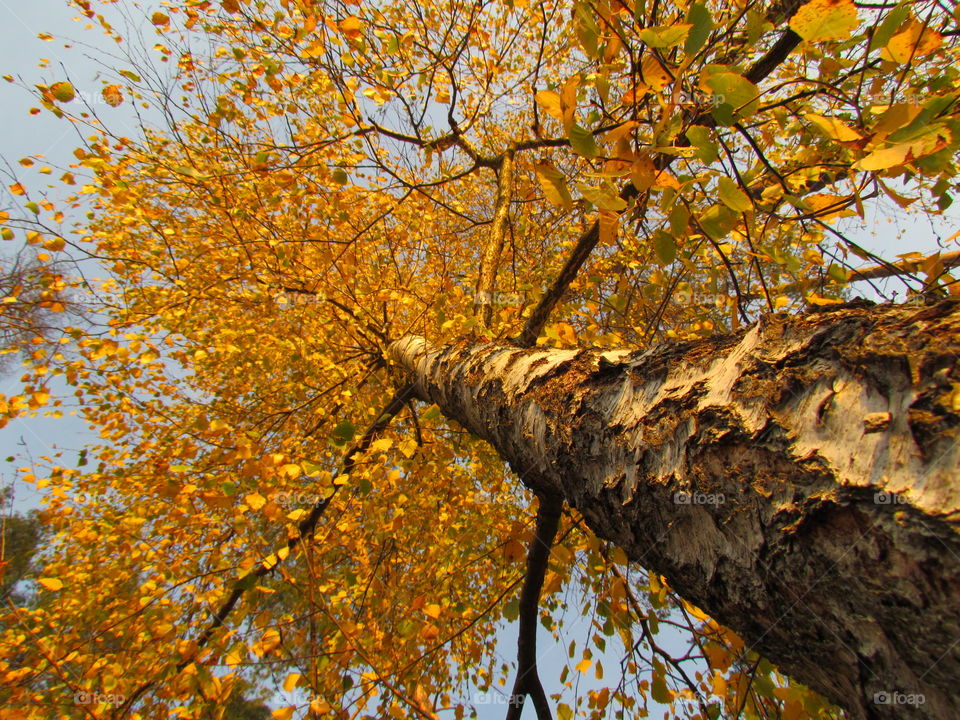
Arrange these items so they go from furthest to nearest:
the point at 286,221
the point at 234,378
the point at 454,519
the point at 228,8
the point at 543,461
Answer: the point at 234,378
the point at 286,221
the point at 454,519
the point at 228,8
the point at 543,461

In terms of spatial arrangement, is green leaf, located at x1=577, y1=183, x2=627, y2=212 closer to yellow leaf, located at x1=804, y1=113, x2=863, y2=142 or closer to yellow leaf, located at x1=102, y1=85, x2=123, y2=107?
yellow leaf, located at x1=804, y1=113, x2=863, y2=142

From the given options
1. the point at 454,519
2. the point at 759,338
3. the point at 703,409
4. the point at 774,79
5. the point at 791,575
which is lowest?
the point at 454,519

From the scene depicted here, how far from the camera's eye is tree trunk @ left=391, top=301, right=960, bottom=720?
0.47 meters

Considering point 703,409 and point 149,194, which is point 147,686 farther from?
point 149,194

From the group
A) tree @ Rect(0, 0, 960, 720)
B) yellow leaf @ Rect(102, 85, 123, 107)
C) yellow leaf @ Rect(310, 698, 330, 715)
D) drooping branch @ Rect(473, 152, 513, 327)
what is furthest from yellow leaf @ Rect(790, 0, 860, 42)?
yellow leaf @ Rect(102, 85, 123, 107)

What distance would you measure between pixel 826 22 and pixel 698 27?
206mm

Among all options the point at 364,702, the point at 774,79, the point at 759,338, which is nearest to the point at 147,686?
the point at 364,702

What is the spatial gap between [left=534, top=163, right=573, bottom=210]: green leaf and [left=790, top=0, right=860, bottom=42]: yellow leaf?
1.45 ft

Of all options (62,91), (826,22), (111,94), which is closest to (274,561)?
(826,22)

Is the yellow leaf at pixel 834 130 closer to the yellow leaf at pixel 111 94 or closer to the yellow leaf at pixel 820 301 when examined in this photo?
the yellow leaf at pixel 820 301

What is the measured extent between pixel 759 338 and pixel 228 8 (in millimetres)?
3299

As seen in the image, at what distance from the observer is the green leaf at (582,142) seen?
80 cm

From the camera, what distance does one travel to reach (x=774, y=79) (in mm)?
2951

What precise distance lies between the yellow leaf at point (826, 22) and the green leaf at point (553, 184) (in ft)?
1.45
